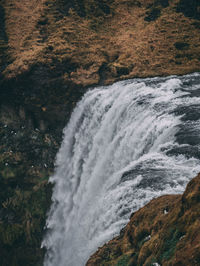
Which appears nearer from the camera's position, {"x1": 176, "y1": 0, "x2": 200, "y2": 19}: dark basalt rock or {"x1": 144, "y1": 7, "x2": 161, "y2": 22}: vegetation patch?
{"x1": 176, "y1": 0, "x2": 200, "y2": 19}: dark basalt rock

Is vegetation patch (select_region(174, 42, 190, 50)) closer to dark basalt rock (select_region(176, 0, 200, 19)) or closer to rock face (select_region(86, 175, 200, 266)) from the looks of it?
dark basalt rock (select_region(176, 0, 200, 19))

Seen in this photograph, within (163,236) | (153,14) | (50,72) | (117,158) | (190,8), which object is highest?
(163,236)

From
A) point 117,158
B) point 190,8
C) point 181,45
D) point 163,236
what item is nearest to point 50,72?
point 181,45

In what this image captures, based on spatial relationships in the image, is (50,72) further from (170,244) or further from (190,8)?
(170,244)

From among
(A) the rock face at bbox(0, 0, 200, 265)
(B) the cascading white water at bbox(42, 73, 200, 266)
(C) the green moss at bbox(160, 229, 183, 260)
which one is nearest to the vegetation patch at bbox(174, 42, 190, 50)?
(A) the rock face at bbox(0, 0, 200, 265)

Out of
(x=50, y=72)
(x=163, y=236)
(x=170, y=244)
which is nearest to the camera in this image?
(x=170, y=244)

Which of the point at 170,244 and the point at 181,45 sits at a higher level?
the point at 170,244
